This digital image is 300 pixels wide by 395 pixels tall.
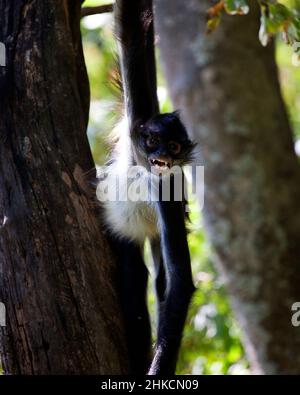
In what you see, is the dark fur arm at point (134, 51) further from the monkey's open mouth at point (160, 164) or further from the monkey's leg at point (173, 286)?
the monkey's leg at point (173, 286)

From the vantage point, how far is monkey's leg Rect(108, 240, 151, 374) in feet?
12.9

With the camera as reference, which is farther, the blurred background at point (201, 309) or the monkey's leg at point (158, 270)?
the blurred background at point (201, 309)

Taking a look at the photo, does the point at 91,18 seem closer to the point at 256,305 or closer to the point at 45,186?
the point at 256,305

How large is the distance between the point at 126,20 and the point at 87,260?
1.24 metres

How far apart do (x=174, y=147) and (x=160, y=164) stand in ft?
0.43

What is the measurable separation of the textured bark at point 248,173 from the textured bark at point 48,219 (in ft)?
6.97

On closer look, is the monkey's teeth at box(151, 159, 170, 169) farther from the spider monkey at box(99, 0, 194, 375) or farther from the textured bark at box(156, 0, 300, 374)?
the textured bark at box(156, 0, 300, 374)

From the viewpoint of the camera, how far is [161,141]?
4.25 metres

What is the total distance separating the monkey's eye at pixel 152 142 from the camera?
13.8 ft

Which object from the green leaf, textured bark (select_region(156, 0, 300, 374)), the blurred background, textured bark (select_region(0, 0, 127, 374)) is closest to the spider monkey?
textured bark (select_region(0, 0, 127, 374))

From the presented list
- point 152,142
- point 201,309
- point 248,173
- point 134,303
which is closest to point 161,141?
point 152,142

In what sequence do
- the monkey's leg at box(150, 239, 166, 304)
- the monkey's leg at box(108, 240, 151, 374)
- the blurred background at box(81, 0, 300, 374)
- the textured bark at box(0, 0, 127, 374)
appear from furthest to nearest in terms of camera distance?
the blurred background at box(81, 0, 300, 374) < the monkey's leg at box(150, 239, 166, 304) < the monkey's leg at box(108, 240, 151, 374) < the textured bark at box(0, 0, 127, 374)

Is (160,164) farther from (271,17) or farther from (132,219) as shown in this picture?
(271,17)

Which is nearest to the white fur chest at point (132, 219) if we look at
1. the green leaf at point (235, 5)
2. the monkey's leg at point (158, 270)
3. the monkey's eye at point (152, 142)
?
the monkey's leg at point (158, 270)
